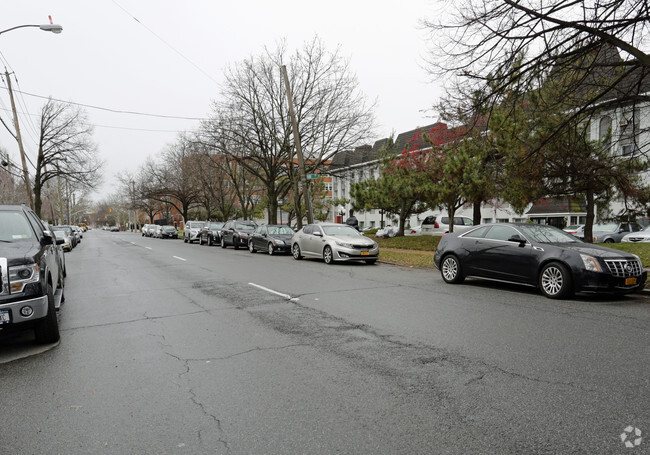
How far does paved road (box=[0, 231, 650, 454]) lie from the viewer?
3.02 metres

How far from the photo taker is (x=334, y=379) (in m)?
4.11

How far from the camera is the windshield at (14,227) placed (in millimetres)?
5859

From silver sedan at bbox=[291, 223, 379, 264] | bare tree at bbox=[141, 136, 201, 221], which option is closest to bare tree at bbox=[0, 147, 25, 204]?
bare tree at bbox=[141, 136, 201, 221]

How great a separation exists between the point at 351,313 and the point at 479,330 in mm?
2015

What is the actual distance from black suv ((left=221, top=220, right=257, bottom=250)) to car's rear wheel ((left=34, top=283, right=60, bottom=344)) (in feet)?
61.6

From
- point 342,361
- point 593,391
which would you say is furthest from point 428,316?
point 593,391

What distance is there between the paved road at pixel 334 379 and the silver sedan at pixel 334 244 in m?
7.24

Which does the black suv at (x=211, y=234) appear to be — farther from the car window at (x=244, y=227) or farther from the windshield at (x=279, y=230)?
the windshield at (x=279, y=230)

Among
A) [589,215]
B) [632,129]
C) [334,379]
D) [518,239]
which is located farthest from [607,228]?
[334,379]

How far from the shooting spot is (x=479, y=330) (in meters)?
5.82

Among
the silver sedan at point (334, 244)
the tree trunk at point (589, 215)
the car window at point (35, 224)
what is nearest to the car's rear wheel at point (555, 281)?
the silver sedan at point (334, 244)

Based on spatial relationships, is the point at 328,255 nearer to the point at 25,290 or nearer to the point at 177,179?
the point at 25,290

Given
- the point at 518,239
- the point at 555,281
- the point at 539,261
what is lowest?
the point at 555,281

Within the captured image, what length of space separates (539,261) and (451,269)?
7.39ft
